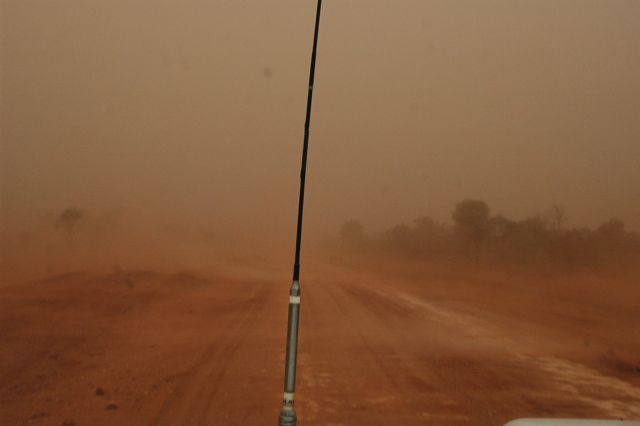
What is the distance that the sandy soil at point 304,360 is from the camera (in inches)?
316

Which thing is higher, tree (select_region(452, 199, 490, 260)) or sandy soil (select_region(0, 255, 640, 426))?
tree (select_region(452, 199, 490, 260))

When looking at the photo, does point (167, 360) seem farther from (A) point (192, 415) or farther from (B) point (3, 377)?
(A) point (192, 415)

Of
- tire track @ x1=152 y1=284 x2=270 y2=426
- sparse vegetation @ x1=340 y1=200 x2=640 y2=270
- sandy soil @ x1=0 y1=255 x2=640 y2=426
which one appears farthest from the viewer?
sparse vegetation @ x1=340 y1=200 x2=640 y2=270

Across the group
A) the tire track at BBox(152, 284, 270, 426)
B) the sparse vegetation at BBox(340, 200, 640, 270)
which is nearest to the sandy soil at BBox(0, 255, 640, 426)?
the tire track at BBox(152, 284, 270, 426)

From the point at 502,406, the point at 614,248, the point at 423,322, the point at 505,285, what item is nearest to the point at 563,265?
the point at 614,248

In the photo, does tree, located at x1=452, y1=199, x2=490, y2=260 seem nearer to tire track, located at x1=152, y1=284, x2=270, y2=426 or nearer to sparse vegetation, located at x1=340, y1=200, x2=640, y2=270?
sparse vegetation, located at x1=340, y1=200, x2=640, y2=270

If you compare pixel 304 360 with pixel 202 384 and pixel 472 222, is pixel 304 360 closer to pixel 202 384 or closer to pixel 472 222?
pixel 202 384

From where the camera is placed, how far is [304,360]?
1097 centimetres

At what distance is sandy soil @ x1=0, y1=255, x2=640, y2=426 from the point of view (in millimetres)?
8016

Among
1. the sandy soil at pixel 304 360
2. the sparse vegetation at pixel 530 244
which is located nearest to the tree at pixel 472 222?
the sparse vegetation at pixel 530 244

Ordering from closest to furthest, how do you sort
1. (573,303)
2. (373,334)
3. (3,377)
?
(3,377), (373,334), (573,303)

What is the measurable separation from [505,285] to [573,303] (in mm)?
7649

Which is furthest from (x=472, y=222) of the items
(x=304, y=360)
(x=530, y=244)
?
(x=304, y=360)

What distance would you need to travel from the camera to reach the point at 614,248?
173 feet
